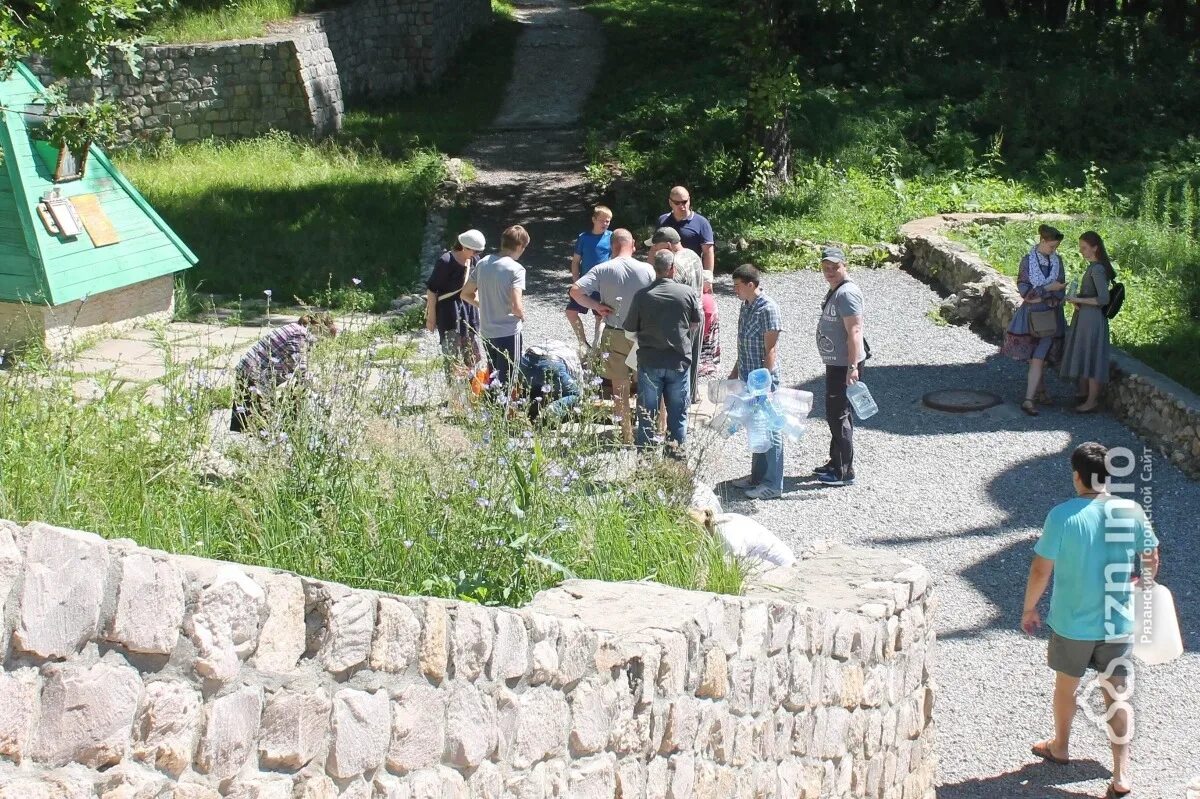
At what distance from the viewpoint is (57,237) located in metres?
11.8

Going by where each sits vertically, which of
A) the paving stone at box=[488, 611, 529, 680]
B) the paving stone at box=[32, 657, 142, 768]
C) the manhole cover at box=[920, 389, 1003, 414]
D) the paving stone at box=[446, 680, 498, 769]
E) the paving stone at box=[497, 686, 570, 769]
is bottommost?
the manhole cover at box=[920, 389, 1003, 414]

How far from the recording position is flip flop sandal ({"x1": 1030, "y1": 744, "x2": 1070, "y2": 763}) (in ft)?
20.0

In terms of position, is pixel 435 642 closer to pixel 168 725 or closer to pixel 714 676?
pixel 168 725

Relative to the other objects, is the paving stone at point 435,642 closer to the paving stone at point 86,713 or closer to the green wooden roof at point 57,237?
the paving stone at point 86,713

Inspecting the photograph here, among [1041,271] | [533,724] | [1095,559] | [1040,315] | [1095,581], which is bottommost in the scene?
[1040,315]

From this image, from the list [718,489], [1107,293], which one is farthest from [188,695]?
[1107,293]

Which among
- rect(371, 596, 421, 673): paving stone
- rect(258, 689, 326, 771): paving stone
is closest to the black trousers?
rect(371, 596, 421, 673): paving stone

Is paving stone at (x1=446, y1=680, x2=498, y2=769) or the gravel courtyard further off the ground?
paving stone at (x1=446, y1=680, x2=498, y2=769)

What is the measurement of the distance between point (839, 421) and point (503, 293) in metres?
2.49

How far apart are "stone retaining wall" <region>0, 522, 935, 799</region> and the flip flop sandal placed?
4.66 feet

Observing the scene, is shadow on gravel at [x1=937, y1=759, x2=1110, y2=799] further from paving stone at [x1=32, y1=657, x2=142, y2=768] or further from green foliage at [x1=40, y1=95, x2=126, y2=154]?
green foliage at [x1=40, y1=95, x2=126, y2=154]

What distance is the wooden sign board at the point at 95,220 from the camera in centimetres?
1218

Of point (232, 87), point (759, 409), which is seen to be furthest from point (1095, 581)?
point (232, 87)

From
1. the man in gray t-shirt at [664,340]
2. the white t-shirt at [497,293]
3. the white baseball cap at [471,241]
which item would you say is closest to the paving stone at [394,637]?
the man in gray t-shirt at [664,340]
